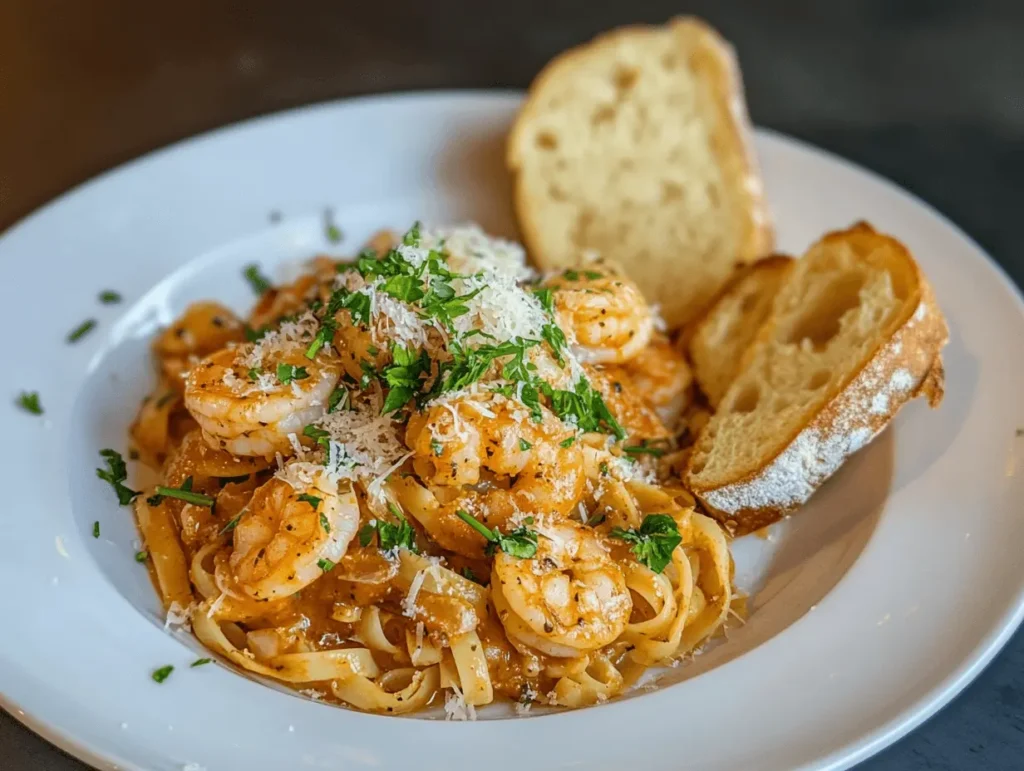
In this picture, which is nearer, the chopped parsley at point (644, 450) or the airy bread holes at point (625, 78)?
the chopped parsley at point (644, 450)

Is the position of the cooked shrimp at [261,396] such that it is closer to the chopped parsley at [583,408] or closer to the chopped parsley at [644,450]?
the chopped parsley at [583,408]

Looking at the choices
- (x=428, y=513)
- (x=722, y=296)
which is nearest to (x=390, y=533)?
(x=428, y=513)

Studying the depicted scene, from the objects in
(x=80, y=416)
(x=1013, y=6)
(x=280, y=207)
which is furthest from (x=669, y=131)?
(x=1013, y=6)

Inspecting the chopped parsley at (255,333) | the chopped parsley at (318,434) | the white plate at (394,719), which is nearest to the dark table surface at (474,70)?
the white plate at (394,719)

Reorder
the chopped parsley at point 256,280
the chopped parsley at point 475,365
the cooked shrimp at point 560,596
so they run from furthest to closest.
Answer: the chopped parsley at point 256,280, the chopped parsley at point 475,365, the cooked shrimp at point 560,596

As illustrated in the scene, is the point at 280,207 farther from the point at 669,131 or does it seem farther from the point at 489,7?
the point at 489,7

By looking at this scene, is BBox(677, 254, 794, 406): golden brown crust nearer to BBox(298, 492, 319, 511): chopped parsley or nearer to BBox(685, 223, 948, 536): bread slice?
BBox(685, 223, 948, 536): bread slice

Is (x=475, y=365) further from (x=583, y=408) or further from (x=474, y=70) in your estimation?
(x=474, y=70)
